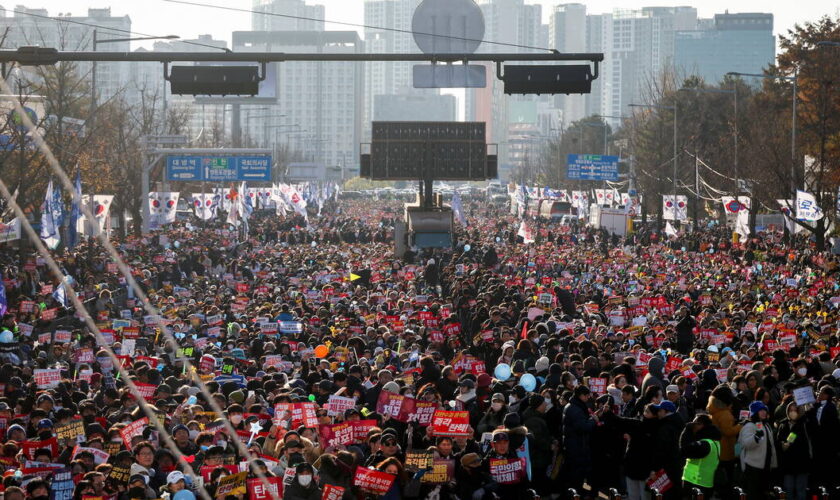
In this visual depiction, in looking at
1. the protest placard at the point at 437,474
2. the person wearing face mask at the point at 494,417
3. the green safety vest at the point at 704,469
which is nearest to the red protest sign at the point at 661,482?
the green safety vest at the point at 704,469

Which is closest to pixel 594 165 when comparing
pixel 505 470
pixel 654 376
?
pixel 654 376

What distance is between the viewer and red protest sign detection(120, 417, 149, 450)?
12.1m

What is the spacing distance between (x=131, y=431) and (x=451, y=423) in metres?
2.85

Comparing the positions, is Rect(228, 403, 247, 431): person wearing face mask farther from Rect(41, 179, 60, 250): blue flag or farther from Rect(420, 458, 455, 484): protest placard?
Rect(41, 179, 60, 250): blue flag

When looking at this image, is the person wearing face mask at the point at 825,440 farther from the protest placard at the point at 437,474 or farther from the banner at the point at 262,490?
the banner at the point at 262,490

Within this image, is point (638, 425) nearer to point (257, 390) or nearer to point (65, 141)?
point (257, 390)

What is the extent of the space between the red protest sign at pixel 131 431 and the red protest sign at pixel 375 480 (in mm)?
2575

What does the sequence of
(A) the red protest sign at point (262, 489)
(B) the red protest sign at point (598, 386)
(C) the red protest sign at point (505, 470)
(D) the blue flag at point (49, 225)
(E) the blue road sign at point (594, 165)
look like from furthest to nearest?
(E) the blue road sign at point (594, 165) < (D) the blue flag at point (49, 225) < (B) the red protest sign at point (598, 386) < (C) the red protest sign at point (505, 470) < (A) the red protest sign at point (262, 489)

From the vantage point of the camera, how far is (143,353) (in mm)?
20688

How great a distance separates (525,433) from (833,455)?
3.18m

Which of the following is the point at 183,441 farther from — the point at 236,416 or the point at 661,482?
the point at 661,482

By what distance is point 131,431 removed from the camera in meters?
12.1

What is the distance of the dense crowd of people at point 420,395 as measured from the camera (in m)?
11.2

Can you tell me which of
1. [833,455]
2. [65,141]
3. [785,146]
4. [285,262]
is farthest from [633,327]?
[785,146]
